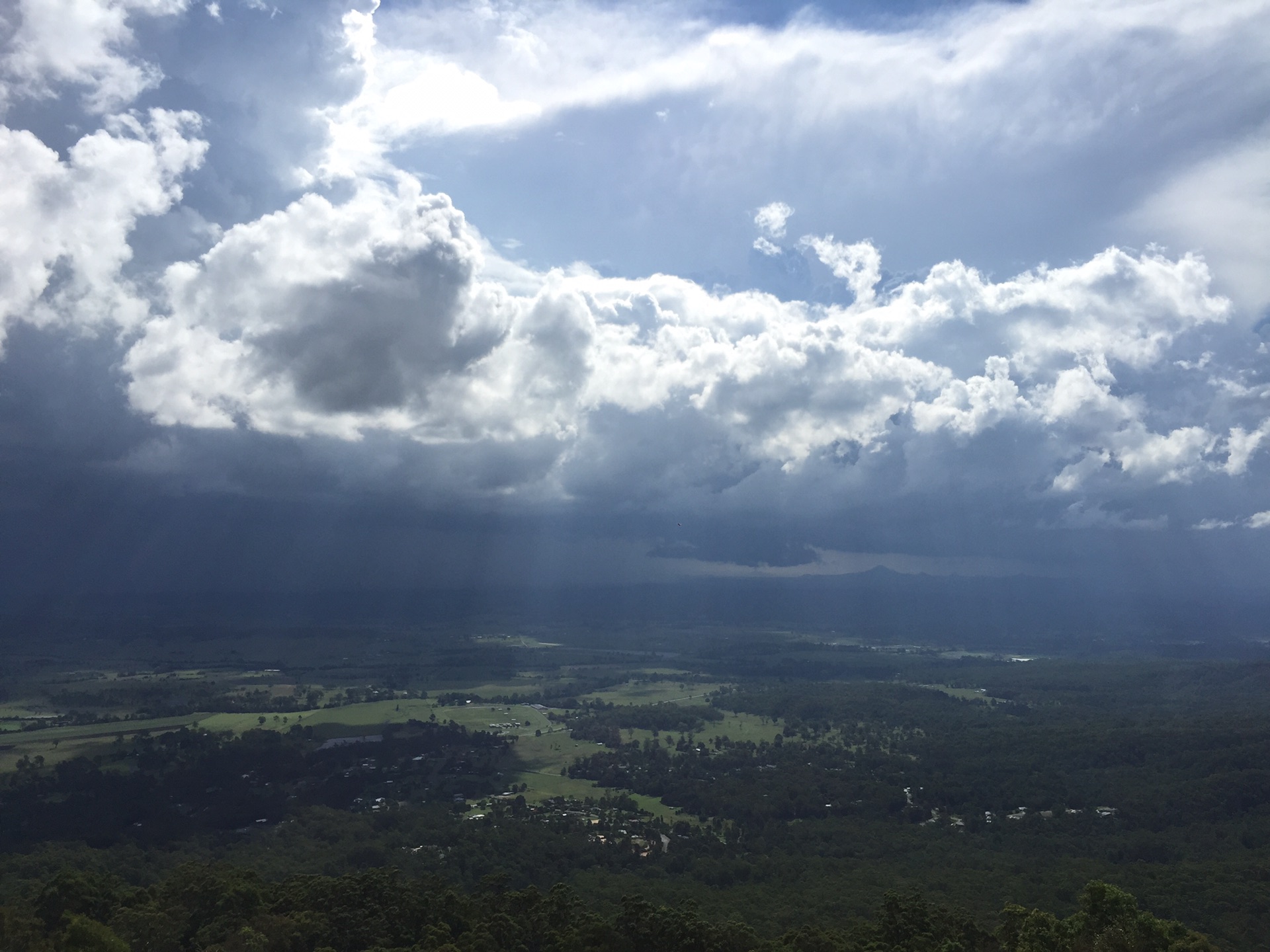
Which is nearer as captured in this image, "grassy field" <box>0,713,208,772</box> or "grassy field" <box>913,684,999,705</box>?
"grassy field" <box>0,713,208,772</box>

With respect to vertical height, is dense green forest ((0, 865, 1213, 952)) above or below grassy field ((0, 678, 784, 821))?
above

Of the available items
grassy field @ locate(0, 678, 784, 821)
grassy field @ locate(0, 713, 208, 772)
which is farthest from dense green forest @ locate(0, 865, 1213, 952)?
grassy field @ locate(0, 713, 208, 772)

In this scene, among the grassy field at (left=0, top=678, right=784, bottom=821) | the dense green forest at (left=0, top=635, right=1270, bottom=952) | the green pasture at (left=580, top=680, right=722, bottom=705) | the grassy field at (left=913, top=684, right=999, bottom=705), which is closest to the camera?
the dense green forest at (left=0, top=635, right=1270, bottom=952)

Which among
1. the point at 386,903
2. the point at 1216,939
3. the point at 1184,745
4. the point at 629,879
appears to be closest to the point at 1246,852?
the point at 1216,939

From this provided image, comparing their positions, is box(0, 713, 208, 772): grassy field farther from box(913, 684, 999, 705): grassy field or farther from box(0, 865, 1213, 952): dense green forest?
box(913, 684, 999, 705): grassy field

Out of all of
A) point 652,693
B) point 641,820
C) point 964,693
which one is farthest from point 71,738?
point 964,693

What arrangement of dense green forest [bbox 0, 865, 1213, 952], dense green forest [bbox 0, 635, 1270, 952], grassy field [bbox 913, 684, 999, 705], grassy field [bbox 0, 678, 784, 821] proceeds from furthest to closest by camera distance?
grassy field [bbox 913, 684, 999, 705]
grassy field [bbox 0, 678, 784, 821]
dense green forest [bbox 0, 635, 1270, 952]
dense green forest [bbox 0, 865, 1213, 952]

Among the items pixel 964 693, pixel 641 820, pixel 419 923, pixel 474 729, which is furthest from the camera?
pixel 964 693

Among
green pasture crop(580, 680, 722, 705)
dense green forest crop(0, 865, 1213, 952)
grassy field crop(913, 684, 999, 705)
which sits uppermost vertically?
dense green forest crop(0, 865, 1213, 952)

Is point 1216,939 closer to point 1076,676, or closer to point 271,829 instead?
point 271,829

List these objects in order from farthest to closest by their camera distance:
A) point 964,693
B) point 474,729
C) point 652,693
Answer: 1. point 652,693
2. point 964,693
3. point 474,729

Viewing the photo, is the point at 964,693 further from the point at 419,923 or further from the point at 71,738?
the point at 71,738

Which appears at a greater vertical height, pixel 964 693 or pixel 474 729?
pixel 964 693
